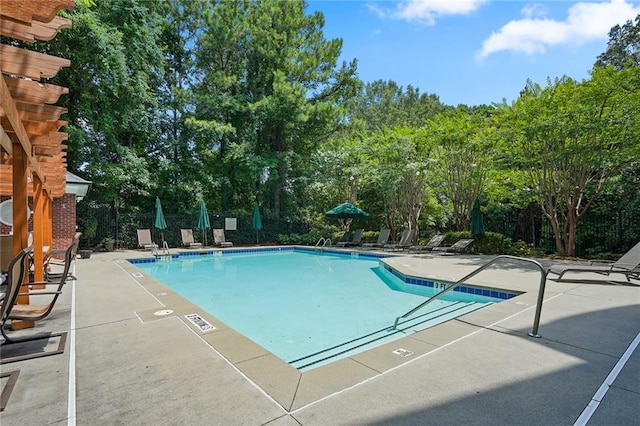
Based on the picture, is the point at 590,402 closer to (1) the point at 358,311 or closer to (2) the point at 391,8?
(1) the point at 358,311

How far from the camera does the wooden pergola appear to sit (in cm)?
207

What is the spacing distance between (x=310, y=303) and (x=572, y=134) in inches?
364

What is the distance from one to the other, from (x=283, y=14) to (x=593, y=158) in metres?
18.2

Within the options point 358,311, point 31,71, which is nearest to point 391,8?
point 358,311

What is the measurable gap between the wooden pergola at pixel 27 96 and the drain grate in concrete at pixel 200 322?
6.52ft

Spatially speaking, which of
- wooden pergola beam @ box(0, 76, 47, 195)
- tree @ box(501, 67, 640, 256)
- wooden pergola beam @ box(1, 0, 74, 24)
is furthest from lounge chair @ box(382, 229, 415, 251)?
wooden pergola beam @ box(1, 0, 74, 24)

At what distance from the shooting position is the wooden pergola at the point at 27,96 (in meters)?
2.07

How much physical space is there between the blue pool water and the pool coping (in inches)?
31.4

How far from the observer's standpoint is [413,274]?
737 centimetres

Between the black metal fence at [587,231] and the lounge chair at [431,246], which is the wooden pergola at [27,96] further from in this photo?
the black metal fence at [587,231]

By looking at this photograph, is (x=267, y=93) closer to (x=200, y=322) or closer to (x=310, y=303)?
(x=310, y=303)

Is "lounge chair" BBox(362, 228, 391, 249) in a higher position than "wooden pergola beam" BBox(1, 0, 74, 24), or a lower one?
lower

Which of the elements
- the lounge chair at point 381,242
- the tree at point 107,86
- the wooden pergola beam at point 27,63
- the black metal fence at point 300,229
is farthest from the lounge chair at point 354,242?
the wooden pergola beam at point 27,63

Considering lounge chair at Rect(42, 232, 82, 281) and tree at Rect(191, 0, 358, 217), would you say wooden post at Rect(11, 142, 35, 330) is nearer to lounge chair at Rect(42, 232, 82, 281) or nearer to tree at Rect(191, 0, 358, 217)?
lounge chair at Rect(42, 232, 82, 281)
